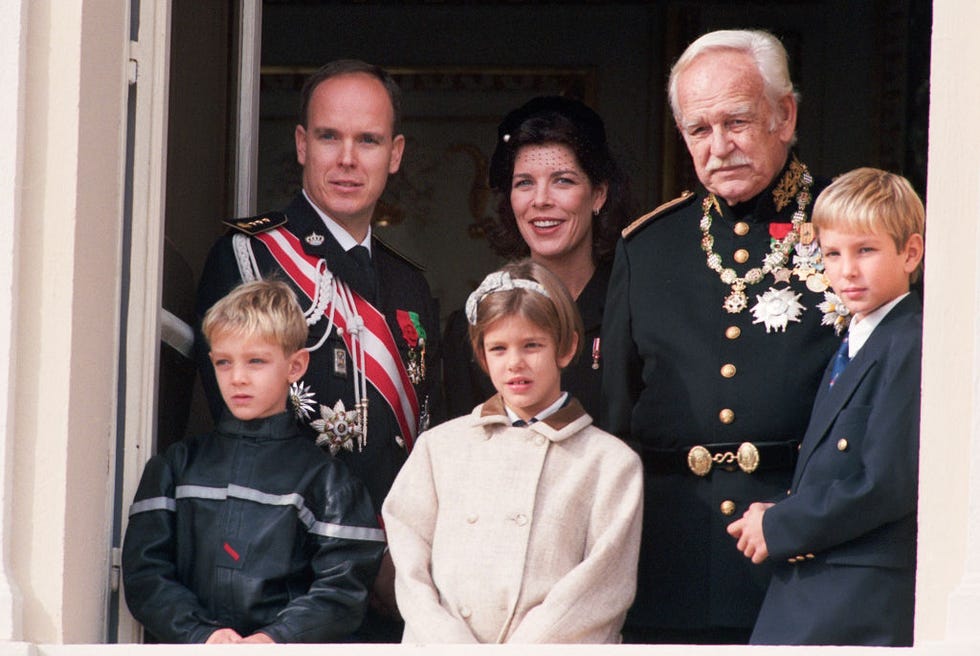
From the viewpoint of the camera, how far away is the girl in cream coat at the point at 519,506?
4.68 meters

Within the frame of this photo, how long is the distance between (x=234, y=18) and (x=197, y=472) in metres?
1.78

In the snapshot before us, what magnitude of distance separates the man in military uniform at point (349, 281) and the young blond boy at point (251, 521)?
216mm

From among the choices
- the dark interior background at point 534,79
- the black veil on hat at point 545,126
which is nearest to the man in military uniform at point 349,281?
the black veil on hat at point 545,126

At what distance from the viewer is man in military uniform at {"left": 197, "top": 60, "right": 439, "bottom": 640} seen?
5.32m

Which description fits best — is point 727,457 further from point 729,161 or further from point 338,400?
point 338,400

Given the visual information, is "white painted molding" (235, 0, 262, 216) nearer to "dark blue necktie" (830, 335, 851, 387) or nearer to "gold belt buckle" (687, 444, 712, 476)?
"gold belt buckle" (687, 444, 712, 476)

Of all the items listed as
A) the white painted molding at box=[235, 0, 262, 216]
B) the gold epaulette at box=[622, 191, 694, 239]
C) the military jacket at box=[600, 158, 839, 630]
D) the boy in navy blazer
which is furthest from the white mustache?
the white painted molding at box=[235, 0, 262, 216]

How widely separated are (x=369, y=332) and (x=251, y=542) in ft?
2.61

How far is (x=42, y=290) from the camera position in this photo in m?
4.74

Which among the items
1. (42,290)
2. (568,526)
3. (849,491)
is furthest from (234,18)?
(849,491)

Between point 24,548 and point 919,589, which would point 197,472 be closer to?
point 24,548

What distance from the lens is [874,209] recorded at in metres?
4.69

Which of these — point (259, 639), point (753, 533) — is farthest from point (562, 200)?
point (259, 639)

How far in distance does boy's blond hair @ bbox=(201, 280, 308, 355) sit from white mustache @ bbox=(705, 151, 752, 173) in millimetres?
1061
